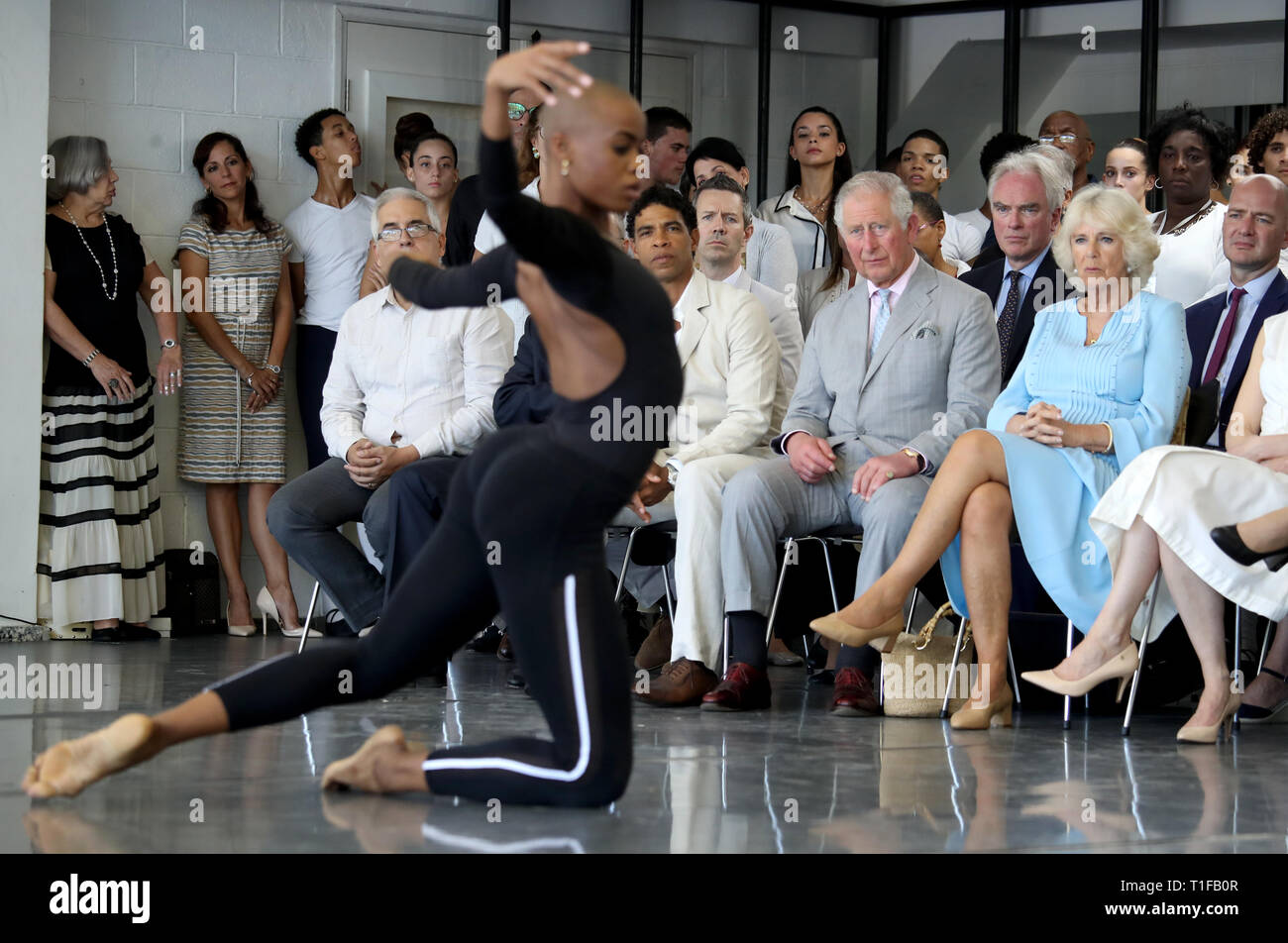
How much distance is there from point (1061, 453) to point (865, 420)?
1.95ft

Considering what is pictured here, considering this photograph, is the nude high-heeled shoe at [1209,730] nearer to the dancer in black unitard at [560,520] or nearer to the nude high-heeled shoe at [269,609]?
the dancer in black unitard at [560,520]

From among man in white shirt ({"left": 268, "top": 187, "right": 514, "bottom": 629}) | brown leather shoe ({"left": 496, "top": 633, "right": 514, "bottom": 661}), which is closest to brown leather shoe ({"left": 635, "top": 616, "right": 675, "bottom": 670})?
brown leather shoe ({"left": 496, "top": 633, "right": 514, "bottom": 661})

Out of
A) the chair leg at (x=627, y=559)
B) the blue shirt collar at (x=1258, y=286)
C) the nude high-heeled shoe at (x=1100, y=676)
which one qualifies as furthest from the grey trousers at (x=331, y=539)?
the blue shirt collar at (x=1258, y=286)

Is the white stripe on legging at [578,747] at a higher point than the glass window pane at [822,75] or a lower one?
lower

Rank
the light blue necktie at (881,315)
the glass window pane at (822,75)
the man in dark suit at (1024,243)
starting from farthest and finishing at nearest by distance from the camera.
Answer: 1. the glass window pane at (822,75)
2. the man in dark suit at (1024,243)
3. the light blue necktie at (881,315)

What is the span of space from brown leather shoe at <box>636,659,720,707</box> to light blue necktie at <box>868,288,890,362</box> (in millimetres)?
1026

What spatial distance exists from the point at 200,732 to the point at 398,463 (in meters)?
2.19

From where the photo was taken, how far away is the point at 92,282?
5.66 m

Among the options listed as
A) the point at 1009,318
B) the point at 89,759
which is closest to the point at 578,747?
the point at 89,759

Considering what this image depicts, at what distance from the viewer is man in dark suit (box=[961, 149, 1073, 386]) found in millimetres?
4633

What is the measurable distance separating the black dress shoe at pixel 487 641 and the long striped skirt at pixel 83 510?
1.33m

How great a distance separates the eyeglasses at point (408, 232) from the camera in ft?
14.9
